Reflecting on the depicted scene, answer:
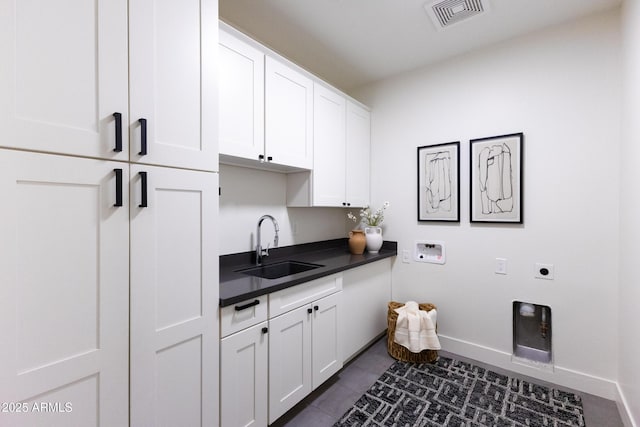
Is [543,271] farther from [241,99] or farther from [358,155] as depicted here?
[241,99]

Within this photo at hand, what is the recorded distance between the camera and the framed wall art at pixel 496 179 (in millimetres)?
2195

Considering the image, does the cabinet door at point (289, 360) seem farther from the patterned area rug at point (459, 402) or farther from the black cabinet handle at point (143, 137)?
the black cabinet handle at point (143, 137)

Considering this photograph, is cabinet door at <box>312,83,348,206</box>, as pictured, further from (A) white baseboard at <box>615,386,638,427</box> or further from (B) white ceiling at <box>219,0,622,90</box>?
(A) white baseboard at <box>615,386,638,427</box>

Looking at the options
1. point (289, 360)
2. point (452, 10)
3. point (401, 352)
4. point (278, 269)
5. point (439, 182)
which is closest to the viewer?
point (289, 360)

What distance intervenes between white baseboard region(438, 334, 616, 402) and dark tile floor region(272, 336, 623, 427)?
0.17 feet

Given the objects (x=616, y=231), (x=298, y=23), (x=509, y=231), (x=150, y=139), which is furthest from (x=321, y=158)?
(x=616, y=231)

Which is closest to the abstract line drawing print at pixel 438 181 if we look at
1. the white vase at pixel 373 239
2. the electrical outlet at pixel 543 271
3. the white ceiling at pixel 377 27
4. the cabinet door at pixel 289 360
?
the white vase at pixel 373 239

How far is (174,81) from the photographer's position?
115 cm

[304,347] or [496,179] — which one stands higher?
[496,179]

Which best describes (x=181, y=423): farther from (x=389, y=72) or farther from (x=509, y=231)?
(x=389, y=72)

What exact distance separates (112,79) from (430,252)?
8.40 ft

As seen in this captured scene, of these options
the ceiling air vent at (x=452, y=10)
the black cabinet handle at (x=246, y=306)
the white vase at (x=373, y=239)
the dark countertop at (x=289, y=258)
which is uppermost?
the ceiling air vent at (x=452, y=10)

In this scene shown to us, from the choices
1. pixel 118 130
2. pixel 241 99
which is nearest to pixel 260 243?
pixel 241 99

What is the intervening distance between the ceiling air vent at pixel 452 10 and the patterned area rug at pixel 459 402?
2.59 m
